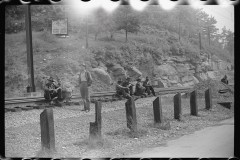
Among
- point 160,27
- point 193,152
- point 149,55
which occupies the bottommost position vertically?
point 193,152

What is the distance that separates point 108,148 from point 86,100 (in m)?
4.95

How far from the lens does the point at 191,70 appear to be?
28.0m

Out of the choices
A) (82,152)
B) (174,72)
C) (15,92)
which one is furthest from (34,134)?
(174,72)

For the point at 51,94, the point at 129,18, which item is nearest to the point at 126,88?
the point at 51,94

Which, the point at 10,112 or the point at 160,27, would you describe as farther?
the point at 160,27

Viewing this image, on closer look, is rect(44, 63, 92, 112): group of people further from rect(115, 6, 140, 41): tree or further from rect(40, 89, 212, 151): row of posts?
rect(115, 6, 140, 41): tree

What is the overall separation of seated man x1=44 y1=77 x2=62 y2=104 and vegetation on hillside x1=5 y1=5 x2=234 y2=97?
292 inches

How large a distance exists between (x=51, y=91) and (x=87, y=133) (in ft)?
15.0

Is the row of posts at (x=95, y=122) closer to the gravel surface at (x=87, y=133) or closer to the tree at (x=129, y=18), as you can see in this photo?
the gravel surface at (x=87, y=133)

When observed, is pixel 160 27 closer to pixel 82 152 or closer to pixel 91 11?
pixel 91 11

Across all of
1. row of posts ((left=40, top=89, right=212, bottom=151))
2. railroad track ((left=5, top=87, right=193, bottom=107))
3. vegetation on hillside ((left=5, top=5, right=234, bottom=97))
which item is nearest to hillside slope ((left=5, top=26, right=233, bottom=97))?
vegetation on hillside ((left=5, top=5, right=234, bottom=97))

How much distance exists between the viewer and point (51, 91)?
10.5m

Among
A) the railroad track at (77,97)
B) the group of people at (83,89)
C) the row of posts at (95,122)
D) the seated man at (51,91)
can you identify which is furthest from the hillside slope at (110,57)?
the row of posts at (95,122)

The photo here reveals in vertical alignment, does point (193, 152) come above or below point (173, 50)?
below
